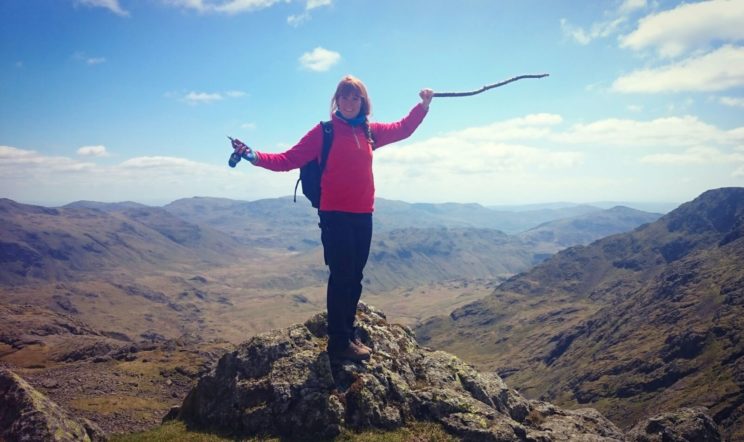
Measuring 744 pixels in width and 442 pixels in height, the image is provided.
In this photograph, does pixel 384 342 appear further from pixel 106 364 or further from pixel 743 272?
pixel 743 272

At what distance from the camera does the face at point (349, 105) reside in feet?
47.9

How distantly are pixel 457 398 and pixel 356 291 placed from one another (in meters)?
5.81

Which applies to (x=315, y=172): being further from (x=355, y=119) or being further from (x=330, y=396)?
(x=330, y=396)

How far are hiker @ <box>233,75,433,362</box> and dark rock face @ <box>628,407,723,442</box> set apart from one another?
17330 millimetres

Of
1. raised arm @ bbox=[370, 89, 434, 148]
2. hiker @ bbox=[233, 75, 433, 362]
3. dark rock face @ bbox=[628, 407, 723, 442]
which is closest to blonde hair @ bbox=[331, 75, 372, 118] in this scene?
hiker @ bbox=[233, 75, 433, 362]

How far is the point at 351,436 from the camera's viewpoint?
14.3 meters

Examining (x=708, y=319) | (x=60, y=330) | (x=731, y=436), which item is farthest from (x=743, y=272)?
(x=60, y=330)

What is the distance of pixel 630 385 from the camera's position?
140625 mm

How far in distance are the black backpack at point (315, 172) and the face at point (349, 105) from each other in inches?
24.2

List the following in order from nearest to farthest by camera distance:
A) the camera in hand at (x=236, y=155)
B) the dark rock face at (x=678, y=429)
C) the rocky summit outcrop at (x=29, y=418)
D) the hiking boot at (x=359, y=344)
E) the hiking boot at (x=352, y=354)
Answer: the rocky summit outcrop at (x=29, y=418) < the camera in hand at (x=236, y=155) < the hiking boot at (x=352, y=354) < the hiking boot at (x=359, y=344) < the dark rock face at (x=678, y=429)

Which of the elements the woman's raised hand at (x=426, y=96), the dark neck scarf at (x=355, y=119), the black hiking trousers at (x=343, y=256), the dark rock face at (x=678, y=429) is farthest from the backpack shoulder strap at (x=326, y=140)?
the dark rock face at (x=678, y=429)

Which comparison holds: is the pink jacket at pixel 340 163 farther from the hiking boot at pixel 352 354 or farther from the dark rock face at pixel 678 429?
the dark rock face at pixel 678 429

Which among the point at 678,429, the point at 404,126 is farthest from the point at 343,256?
the point at 678,429

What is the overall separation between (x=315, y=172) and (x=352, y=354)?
6.97 m
